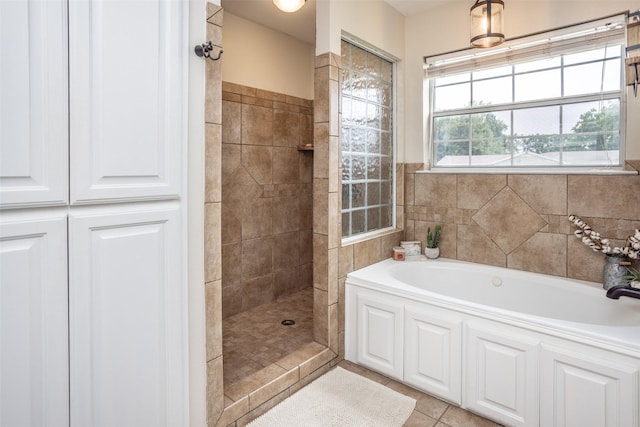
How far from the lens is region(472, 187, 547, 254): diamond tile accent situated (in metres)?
2.68

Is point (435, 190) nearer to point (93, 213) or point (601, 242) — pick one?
point (601, 242)

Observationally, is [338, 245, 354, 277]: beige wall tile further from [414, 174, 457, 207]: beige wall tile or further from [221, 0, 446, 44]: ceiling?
[221, 0, 446, 44]: ceiling

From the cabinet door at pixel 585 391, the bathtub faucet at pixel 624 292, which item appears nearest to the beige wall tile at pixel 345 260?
the cabinet door at pixel 585 391

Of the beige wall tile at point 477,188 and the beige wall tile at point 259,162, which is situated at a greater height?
the beige wall tile at point 259,162

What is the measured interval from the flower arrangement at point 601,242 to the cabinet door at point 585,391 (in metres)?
0.91

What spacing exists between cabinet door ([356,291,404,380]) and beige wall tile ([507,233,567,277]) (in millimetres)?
1096

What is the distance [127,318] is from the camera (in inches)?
51.8

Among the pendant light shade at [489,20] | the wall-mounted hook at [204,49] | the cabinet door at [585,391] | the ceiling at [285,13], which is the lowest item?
the cabinet door at [585,391]

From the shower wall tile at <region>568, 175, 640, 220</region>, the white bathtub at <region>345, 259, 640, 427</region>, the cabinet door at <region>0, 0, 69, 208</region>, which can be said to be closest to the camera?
the cabinet door at <region>0, 0, 69, 208</region>

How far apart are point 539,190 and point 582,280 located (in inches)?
26.3

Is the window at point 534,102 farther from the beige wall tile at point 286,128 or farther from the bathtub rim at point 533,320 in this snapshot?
the beige wall tile at point 286,128

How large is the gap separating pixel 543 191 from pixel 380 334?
60.4 inches

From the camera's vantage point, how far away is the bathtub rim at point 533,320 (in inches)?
65.1

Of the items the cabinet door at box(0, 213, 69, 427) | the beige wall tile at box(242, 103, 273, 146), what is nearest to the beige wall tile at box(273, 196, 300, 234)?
the beige wall tile at box(242, 103, 273, 146)
